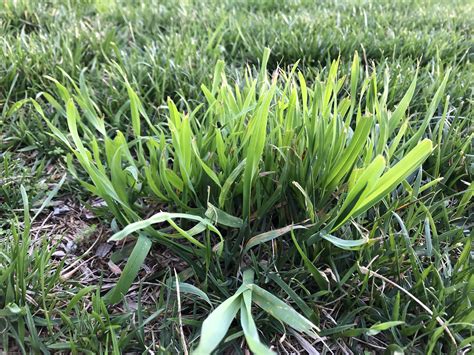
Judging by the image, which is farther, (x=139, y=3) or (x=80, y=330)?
(x=139, y=3)

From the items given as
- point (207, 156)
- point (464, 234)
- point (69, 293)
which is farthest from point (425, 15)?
point (69, 293)

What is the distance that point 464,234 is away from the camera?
1287 millimetres

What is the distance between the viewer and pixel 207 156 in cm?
122

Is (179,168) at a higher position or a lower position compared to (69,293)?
higher

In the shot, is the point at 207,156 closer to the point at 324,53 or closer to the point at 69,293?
the point at 69,293

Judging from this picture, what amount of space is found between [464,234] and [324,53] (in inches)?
42.6

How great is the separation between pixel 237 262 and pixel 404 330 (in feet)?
1.34

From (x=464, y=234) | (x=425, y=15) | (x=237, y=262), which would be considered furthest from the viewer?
(x=425, y=15)

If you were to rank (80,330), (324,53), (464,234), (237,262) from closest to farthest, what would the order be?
(80,330) → (237,262) → (464,234) → (324,53)

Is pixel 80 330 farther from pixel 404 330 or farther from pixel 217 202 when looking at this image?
pixel 404 330

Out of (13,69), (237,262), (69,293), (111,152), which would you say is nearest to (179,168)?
(111,152)

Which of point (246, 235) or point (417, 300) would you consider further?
point (246, 235)

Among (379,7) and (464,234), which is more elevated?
(379,7)

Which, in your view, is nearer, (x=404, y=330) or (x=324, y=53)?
(x=404, y=330)
